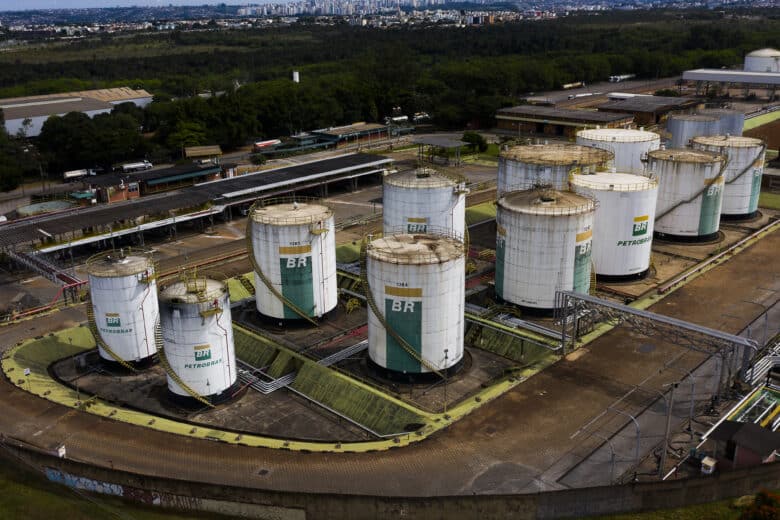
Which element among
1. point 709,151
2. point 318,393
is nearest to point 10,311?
point 318,393

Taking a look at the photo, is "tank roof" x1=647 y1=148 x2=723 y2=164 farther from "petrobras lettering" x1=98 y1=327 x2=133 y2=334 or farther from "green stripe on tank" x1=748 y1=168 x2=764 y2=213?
"petrobras lettering" x1=98 y1=327 x2=133 y2=334

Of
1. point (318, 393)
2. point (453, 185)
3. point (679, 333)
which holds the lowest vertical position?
point (318, 393)

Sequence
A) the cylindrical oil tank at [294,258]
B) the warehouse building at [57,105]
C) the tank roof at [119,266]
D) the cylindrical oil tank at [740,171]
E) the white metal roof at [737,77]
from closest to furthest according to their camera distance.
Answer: the tank roof at [119,266] → the cylindrical oil tank at [294,258] → the cylindrical oil tank at [740,171] → the warehouse building at [57,105] → the white metal roof at [737,77]

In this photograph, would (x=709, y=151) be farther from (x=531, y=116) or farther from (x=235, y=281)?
(x=531, y=116)

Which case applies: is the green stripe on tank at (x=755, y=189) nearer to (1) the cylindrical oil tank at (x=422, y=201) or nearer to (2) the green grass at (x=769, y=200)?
(2) the green grass at (x=769, y=200)

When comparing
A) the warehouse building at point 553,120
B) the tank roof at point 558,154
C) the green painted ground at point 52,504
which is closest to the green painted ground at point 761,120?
the warehouse building at point 553,120
